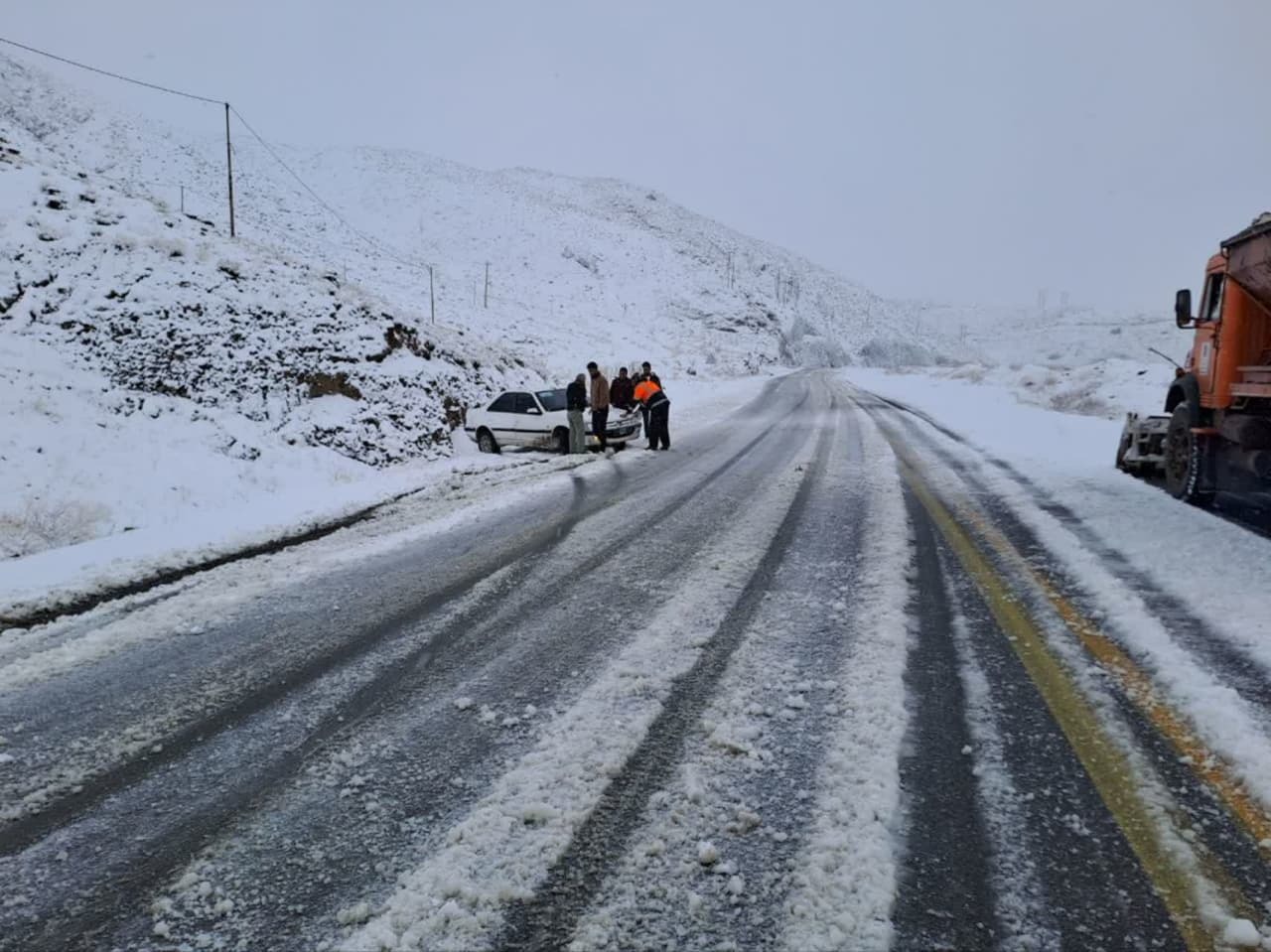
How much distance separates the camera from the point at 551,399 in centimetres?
1504

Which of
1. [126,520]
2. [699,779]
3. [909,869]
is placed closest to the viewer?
[909,869]

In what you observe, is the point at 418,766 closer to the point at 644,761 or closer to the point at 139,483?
the point at 644,761

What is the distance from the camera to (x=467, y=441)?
614 inches

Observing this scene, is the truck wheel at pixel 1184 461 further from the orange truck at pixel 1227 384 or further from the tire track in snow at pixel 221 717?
the tire track in snow at pixel 221 717

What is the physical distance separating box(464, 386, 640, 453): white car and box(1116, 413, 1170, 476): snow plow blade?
8578 mm

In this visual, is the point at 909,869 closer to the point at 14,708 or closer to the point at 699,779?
the point at 699,779

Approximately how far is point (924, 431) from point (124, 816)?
16.1 metres

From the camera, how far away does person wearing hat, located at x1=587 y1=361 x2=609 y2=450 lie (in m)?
14.0

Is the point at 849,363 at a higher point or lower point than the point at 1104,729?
higher

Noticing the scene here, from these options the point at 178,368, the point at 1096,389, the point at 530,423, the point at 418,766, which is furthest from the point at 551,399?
the point at 1096,389

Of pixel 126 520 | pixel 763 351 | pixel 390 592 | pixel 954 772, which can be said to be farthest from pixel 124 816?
pixel 763 351

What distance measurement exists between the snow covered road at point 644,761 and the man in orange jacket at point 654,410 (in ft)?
26.7

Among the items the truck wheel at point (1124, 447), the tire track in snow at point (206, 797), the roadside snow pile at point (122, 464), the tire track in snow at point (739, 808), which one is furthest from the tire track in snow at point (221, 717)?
the truck wheel at point (1124, 447)

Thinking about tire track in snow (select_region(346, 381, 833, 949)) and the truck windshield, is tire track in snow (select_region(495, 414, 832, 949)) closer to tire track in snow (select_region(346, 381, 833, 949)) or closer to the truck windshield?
tire track in snow (select_region(346, 381, 833, 949))
